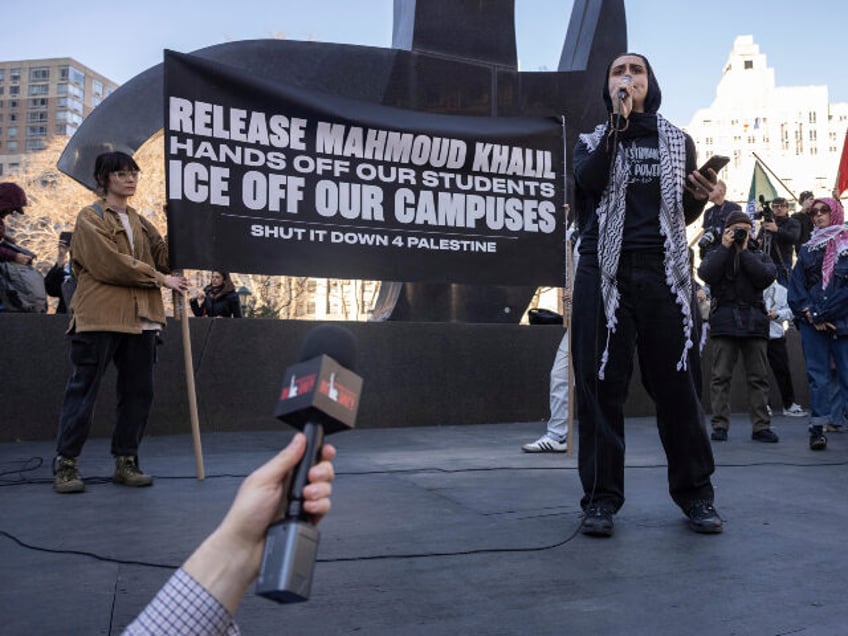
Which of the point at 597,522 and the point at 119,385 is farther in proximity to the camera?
the point at 119,385

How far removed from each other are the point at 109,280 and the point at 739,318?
522 cm

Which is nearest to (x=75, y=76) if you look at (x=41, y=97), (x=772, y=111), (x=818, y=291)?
(x=41, y=97)

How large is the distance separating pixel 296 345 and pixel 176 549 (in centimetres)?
425

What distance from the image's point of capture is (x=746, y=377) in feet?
24.4

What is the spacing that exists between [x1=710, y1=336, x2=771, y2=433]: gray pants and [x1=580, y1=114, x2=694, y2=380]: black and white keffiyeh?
12.7 ft

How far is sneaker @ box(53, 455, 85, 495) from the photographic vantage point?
4453 mm

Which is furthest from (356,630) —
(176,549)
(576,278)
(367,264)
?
(367,264)

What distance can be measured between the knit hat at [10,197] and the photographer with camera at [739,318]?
523cm

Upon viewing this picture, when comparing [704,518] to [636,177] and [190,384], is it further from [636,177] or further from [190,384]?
[190,384]

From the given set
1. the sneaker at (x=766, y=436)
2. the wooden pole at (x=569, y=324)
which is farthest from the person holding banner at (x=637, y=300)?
the sneaker at (x=766, y=436)

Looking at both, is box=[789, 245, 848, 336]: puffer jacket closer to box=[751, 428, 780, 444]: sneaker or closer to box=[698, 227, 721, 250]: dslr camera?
box=[698, 227, 721, 250]: dslr camera

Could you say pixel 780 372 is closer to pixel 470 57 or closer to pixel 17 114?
pixel 470 57

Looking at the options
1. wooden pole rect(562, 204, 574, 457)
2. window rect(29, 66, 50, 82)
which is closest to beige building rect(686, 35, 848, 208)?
window rect(29, 66, 50, 82)

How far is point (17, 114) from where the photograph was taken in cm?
14100
